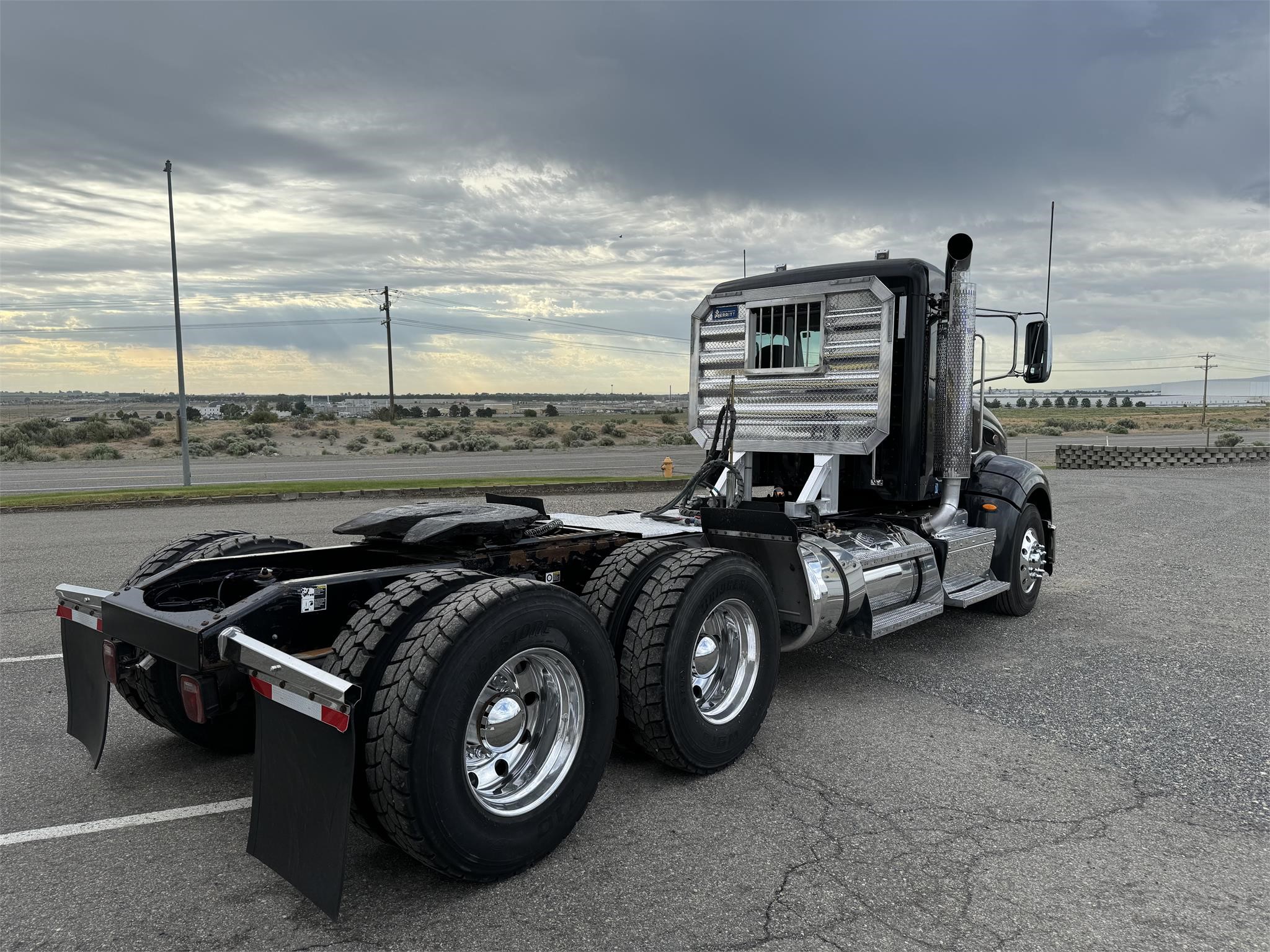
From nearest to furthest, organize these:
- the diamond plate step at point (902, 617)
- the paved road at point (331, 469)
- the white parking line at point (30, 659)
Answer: the diamond plate step at point (902, 617) → the white parking line at point (30, 659) → the paved road at point (331, 469)

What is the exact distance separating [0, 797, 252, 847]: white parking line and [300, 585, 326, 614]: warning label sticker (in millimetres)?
1095

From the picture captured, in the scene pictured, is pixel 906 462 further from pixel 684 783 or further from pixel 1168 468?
pixel 1168 468

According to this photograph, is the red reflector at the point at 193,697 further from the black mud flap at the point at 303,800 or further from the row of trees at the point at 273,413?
the row of trees at the point at 273,413

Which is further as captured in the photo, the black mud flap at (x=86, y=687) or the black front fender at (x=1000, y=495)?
the black front fender at (x=1000, y=495)

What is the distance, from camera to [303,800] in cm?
304

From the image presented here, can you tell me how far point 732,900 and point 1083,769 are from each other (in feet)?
7.48

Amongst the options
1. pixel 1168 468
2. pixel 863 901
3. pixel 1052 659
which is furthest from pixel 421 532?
pixel 1168 468

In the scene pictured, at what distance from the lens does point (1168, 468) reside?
26.3 metres

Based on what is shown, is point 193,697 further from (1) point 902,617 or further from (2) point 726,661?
(1) point 902,617

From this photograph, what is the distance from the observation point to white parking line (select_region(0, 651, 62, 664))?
20.1ft

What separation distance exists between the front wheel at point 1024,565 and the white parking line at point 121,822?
6056 millimetres

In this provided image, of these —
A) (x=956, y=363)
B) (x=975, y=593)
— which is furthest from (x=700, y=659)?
(x=956, y=363)

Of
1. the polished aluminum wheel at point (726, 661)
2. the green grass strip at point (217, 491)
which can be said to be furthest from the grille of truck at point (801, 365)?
the green grass strip at point (217, 491)

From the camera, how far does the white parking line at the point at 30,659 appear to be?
242 inches
